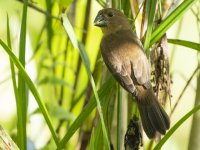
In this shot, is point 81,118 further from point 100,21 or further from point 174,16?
point 100,21

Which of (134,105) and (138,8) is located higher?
(138,8)

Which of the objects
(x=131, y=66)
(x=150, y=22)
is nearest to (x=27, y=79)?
(x=150, y=22)

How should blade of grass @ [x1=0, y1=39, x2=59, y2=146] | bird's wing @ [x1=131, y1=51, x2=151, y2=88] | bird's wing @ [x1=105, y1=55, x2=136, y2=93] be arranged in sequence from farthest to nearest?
bird's wing @ [x1=131, y1=51, x2=151, y2=88]
bird's wing @ [x1=105, y1=55, x2=136, y2=93]
blade of grass @ [x1=0, y1=39, x2=59, y2=146]

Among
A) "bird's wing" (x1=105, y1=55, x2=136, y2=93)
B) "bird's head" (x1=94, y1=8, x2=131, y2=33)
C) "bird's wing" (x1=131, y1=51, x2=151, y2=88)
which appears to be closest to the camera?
"bird's wing" (x1=105, y1=55, x2=136, y2=93)

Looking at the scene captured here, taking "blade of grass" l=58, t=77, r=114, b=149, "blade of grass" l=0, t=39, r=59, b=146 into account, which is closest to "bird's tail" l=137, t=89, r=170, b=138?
"blade of grass" l=58, t=77, r=114, b=149

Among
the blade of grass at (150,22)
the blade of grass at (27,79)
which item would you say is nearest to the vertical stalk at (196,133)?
the blade of grass at (150,22)

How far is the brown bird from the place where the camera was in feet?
5.50

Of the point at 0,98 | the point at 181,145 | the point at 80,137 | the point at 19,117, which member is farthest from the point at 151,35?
the point at 0,98

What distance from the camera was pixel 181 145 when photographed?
273 cm

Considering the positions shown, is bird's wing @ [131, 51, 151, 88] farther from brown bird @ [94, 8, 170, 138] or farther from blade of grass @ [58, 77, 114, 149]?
blade of grass @ [58, 77, 114, 149]

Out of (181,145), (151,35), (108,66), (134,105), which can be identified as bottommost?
(181,145)

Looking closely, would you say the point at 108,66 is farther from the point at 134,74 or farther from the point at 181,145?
the point at 181,145

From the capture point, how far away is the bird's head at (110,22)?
1.95 m

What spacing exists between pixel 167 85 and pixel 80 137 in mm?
746
